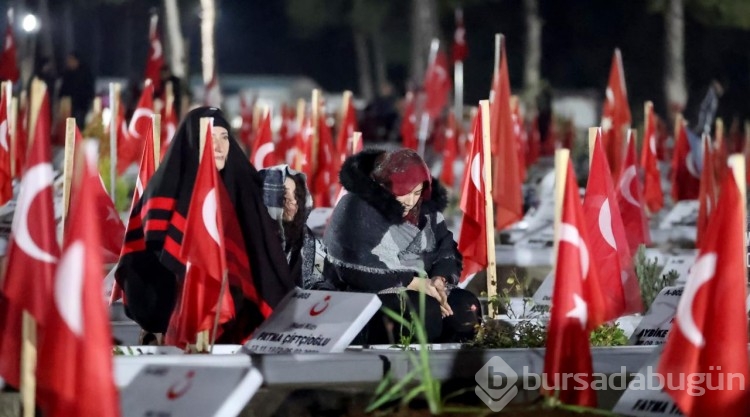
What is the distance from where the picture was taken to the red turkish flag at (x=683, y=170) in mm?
17000

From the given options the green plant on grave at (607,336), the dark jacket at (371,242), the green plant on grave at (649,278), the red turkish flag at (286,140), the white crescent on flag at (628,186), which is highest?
the dark jacket at (371,242)

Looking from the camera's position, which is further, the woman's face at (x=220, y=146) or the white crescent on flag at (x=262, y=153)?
the white crescent on flag at (x=262, y=153)

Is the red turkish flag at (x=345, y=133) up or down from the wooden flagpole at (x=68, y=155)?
down

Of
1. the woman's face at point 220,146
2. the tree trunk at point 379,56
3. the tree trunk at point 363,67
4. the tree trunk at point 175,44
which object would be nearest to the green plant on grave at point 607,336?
the woman's face at point 220,146

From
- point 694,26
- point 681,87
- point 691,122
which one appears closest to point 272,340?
point 691,122

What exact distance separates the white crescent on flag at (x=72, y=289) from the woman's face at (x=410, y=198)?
10.1ft

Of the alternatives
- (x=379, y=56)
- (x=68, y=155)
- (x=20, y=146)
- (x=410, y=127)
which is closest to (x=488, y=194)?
(x=68, y=155)

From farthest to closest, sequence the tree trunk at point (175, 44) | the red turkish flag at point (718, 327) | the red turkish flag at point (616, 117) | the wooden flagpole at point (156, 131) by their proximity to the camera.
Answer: the tree trunk at point (175, 44) → the red turkish flag at point (616, 117) → the wooden flagpole at point (156, 131) → the red turkish flag at point (718, 327)

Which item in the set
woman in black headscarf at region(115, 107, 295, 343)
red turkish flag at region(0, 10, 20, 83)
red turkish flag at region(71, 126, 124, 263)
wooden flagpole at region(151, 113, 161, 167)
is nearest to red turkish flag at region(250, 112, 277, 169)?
wooden flagpole at region(151, 113, 161, 167)

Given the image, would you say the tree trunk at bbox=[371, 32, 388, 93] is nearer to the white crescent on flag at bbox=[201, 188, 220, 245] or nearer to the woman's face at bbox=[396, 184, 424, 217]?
the woman's face at bbox=[396, 184, 424, 217]

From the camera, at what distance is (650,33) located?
157 feet

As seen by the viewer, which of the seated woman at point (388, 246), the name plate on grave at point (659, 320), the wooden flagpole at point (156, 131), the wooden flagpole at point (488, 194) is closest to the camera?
the name plate on grave at point (659, 320)

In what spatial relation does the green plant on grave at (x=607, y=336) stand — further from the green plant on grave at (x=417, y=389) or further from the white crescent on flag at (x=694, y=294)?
the white crescent on flag at (x=694, y=294)

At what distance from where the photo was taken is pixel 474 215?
32.9ft
